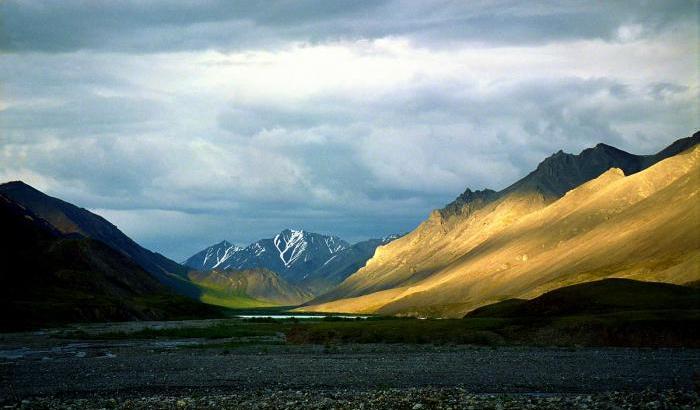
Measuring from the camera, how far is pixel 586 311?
104 m

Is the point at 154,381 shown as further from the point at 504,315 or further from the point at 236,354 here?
the point at 504,315

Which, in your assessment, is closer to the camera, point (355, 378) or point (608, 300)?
point (355, 378)

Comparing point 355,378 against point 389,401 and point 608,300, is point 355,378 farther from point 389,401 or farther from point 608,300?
point 608,300

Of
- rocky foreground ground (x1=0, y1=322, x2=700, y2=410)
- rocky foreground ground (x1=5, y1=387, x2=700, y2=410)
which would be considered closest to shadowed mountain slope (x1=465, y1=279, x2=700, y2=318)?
rocky foreground ground (x1=0, y1=322, x2=700, y2=410)

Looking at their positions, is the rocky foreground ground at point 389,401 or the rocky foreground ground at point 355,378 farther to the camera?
the rocky foreground ground at point 355,378

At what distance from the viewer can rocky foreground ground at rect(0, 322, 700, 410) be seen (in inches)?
1384

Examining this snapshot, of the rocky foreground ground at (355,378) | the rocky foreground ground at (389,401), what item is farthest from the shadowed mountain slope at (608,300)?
the rocky foreground ground at (389,401)

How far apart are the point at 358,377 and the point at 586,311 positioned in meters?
63.7

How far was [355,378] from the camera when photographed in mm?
48656

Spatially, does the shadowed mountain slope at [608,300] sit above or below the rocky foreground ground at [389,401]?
above

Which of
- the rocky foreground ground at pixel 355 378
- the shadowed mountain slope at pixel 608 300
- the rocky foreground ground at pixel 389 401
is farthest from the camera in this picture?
the shadowed mountain slope at pixel 608 300

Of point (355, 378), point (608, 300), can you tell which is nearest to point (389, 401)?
point (355, 378)

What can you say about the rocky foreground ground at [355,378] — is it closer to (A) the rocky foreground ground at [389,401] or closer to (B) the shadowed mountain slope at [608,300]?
(A) the rocky foreground ground at [389,401]

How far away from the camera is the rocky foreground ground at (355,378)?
1384 inches
